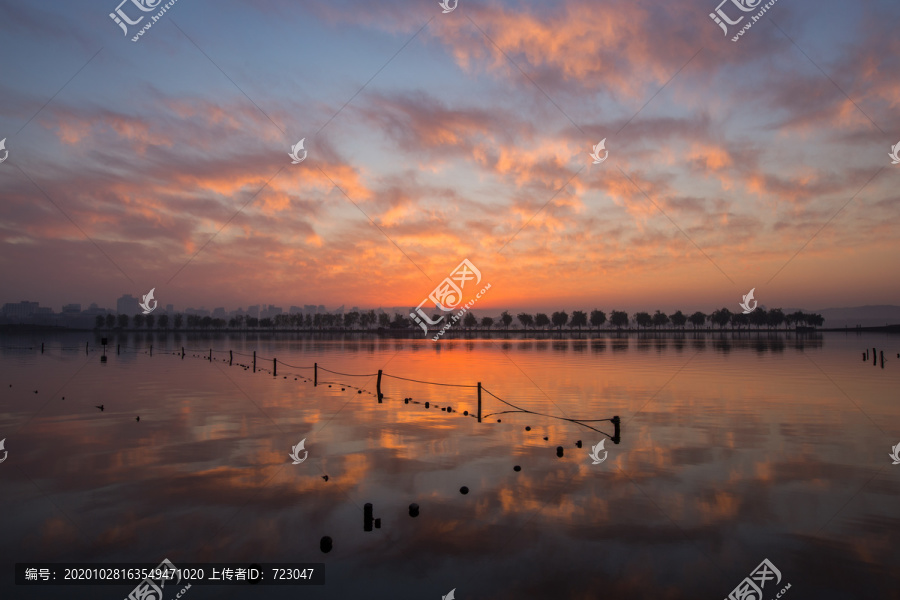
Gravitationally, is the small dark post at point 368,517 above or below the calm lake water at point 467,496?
above

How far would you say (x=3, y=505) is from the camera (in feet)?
44.0

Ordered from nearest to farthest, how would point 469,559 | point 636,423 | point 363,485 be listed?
point 469,559, point 363,485, point 636,423

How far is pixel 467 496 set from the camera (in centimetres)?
1434

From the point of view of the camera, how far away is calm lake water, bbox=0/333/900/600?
406 inches

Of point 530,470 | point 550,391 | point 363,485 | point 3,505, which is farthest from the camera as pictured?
point 550,391

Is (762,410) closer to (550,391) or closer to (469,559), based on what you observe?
(550,391)

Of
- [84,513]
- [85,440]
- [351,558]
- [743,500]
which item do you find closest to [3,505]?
[84,513]

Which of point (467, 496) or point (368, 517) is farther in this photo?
point (467, 496)

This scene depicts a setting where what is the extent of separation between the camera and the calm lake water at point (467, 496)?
33.9 ft

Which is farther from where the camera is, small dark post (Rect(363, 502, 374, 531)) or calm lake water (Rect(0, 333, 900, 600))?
small dark post (Rect(363, 502, 374, 531))

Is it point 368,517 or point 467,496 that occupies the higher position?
point 368,517

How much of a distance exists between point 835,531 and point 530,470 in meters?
7.58

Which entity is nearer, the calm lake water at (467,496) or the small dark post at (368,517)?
the calm lake water at (467,496)

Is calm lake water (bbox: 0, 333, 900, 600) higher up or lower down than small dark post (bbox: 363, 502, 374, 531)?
lower down
